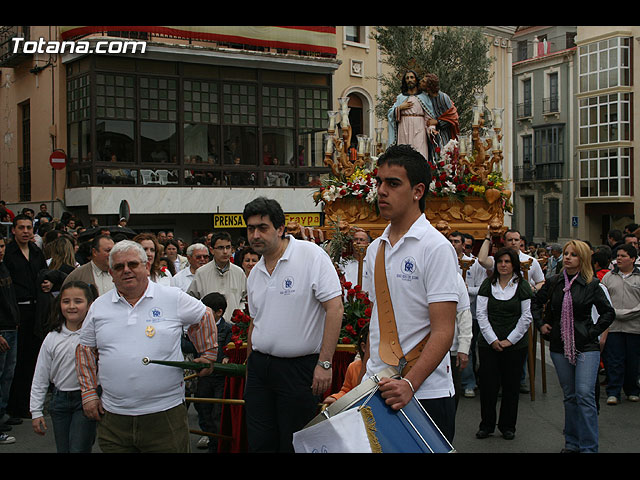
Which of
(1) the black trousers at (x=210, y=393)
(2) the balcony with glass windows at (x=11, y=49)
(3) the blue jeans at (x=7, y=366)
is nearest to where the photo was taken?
(1) the black trousers at (x=210, y=393)

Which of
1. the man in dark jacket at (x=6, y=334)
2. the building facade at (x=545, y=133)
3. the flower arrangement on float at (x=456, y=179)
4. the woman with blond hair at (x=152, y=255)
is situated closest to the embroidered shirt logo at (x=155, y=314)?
the woman with blond hair at (x=152, y=255)

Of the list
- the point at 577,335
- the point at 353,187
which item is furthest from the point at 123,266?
the point at 353,187

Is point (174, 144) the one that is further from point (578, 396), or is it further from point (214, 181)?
point (578, 396)

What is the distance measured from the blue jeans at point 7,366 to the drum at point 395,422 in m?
5.43

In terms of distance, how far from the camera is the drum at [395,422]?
9.91 ft

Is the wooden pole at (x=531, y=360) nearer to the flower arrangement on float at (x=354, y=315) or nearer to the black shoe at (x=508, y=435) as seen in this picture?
the black shoe at (x=508, y=435)

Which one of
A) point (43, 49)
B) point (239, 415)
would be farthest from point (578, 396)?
point (43, 49)

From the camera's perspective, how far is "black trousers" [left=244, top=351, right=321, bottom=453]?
15.2 ft

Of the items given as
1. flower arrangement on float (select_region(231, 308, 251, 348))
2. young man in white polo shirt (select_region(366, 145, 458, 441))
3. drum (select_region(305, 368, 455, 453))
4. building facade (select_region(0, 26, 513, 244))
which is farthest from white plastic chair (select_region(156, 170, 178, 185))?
drum (select_region(305, 368, 455, 453))

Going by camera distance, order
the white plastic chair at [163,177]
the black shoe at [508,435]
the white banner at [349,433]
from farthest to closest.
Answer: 1. the white plastic chair at [163,177]
2. the black shoe at [508,435]
3. the white banner at [349,433]

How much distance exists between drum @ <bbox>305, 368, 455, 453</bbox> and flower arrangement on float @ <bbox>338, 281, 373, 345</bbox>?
109 inches

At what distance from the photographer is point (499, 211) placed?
38.1 ft

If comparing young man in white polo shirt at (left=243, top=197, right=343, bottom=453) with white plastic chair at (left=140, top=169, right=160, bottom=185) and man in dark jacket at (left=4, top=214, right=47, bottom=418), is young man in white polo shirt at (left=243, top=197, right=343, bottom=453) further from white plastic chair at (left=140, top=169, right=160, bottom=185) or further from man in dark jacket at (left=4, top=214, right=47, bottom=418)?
white plastic chair at (left=140, top=169, right=160, bottom=185)

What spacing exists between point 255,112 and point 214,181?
9.35ft
